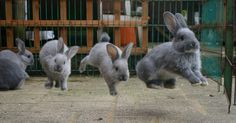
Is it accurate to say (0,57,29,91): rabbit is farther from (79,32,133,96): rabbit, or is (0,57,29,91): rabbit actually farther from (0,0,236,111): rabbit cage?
(79,32,133,96): rabbit

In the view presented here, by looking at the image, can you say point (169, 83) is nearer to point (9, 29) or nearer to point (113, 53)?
point (113, 53)

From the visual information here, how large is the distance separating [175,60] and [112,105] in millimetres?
1917

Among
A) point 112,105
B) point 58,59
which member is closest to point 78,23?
point 112,105

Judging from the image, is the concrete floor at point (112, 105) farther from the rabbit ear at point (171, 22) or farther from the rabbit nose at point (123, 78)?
the rabbit ear at point (171, 22)

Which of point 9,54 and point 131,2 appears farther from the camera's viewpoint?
point 131,2

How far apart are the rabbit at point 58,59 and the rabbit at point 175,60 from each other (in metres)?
0.56

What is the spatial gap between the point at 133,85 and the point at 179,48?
3.16m

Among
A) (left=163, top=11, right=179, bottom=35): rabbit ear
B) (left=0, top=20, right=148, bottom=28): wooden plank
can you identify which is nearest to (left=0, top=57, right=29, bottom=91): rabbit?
(left=0, top=20, right=148, bottom=28): wooden plank

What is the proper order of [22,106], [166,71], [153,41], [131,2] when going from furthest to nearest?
1. [153,41]
2. [131,2]
3. [22,106]
4. [166,71]

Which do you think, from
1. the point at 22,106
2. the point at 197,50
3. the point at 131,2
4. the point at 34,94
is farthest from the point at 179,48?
the point at 131,2

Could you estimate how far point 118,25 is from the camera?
4.62 meters

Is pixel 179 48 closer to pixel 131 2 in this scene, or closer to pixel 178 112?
pixel 178 112

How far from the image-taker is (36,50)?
19.6ft

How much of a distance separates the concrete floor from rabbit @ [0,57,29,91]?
0.34 ft
